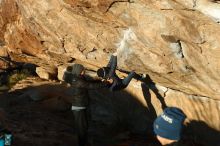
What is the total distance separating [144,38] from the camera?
24.8 feet

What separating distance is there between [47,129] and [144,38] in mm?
3362

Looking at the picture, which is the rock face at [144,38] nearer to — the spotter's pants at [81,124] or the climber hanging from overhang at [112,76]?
the climber hanging from overhang at [112,76]

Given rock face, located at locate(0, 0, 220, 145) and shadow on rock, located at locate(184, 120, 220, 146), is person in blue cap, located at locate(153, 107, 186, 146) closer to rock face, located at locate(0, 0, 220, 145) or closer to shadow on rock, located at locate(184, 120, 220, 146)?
rock face, located at locate(0, 0, 220, 145)

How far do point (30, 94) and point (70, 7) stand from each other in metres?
4.14

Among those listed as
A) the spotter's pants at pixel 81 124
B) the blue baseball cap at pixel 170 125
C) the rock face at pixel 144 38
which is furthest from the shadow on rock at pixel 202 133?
the blue baseball cap at pixel 170 125

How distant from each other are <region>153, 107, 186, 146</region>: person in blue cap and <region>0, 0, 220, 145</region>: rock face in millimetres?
2734

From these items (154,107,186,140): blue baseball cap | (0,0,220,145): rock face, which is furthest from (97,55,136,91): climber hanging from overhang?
(154,107,186,140): blue baseball cap

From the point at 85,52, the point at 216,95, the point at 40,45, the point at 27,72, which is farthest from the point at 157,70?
the point at 27,72

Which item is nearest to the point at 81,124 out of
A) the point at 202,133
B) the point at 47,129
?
the point at 47,129

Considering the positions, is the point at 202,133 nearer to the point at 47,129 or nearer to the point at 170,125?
the point at 47,129

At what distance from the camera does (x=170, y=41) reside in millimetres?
7191

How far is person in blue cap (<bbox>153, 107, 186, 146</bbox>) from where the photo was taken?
3.46 metres

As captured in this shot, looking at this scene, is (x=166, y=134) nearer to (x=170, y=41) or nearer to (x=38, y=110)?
(x=170, y=41)

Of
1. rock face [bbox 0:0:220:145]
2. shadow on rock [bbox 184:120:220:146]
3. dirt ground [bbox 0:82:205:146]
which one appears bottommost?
dirt ground [bbox 0:82:205:146]
